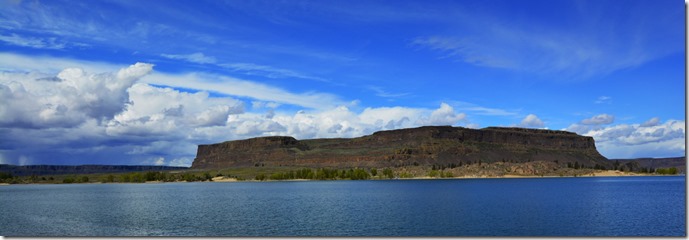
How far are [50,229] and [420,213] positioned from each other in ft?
168

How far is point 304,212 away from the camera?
301 feet

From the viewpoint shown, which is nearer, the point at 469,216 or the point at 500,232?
the point at 500,232

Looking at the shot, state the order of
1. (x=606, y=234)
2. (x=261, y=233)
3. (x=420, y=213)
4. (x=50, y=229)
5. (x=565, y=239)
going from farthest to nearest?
(x=420, y=213), (x=50, y=229), (x=261, y=233), (x=606, y=234), (x=565, y=239)

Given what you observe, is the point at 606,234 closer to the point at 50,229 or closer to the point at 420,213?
the point at 420,213

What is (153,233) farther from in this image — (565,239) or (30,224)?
(565,239)

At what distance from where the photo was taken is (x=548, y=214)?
82.0m

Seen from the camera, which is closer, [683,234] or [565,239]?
[565,239]

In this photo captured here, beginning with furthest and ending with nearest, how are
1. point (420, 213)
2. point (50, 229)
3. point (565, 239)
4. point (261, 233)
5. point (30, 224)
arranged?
point (420, 213)
point (30, 224)
point (50, 229)
point (261, 233)
point (565, 239)

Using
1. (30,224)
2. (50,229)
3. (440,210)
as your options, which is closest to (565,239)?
(440,210)

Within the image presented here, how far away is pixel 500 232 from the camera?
206 feet

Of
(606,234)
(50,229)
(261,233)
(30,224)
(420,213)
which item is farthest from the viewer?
(420,213)

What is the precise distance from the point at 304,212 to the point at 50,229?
36408mm

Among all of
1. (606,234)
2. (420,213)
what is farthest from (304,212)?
(606,234)

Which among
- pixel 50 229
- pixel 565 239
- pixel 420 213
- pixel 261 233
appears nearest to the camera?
pixel 565 239
